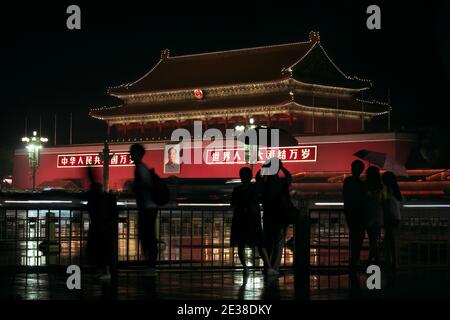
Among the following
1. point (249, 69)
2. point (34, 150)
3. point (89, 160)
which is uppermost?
point (249, 69)

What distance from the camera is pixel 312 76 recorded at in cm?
5553

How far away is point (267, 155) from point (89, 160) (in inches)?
466

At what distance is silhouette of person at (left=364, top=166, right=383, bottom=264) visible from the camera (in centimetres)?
1464

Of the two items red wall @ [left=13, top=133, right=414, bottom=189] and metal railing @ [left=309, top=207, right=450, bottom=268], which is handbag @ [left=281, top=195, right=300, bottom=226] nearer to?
metal railing @ [left=309, top=207, right=450, bottom=268]

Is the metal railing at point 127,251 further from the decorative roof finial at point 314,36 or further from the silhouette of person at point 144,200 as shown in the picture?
the decorative roof finial at point 314,36

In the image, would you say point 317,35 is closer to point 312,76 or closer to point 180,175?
point 312,76

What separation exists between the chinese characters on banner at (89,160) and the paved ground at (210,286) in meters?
40.7

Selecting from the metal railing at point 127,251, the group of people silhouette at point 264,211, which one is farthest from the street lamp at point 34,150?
the group of people silhouette at point 264,211

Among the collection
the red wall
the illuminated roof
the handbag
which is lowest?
the handbag

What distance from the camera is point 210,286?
1249 cm

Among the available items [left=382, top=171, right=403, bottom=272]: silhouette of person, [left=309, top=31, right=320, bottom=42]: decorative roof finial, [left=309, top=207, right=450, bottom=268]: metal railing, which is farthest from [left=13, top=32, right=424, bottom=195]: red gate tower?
[left=382, top=171, right=403, bottom=272]: silhouette of person

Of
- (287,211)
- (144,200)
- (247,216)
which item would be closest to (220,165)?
(247,216)

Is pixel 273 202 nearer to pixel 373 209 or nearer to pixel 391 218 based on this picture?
pixel 373 209

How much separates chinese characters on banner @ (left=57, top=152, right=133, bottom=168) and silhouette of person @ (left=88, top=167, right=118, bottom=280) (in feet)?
136
